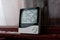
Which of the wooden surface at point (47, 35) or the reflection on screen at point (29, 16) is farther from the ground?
the reflection on screen at point (29, 16)

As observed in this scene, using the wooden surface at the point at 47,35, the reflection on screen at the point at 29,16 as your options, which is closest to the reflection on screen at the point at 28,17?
the reflection on screen at the point at 29,16

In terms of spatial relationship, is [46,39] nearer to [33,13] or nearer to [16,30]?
[33,13]

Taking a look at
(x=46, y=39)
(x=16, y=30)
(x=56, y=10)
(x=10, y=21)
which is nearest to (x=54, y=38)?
(x=46, y=39)

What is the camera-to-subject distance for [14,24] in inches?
56.1

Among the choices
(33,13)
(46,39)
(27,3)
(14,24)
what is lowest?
(46,39)

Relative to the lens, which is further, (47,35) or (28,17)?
(28,17)

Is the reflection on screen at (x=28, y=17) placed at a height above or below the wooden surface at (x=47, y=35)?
above

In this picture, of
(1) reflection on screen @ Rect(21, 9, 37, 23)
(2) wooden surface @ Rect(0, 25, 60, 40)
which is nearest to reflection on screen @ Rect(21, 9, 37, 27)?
(1) reflection on screen @ Rect(21, 9, 37, 23)

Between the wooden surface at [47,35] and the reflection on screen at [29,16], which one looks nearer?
the wooden surface at [47,35]

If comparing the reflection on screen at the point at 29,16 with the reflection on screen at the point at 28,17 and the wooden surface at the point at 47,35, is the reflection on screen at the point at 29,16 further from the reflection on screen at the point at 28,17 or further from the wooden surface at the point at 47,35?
the wooden surface at the point at 47,35

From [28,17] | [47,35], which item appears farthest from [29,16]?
[47,35]

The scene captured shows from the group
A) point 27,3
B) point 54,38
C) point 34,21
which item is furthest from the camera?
point 27,3

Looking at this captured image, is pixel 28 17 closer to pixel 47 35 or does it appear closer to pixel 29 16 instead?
pixel 29 16

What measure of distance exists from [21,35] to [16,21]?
299 mm
